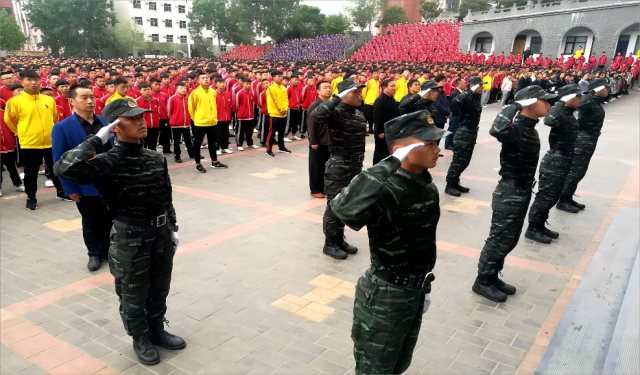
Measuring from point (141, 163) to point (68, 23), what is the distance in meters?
68.9

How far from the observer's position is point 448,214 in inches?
288

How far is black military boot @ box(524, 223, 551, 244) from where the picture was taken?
20.4 feet

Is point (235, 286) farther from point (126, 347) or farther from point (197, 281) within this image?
point (126, 347)

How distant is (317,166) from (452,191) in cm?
261

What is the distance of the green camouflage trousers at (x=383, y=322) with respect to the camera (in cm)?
252

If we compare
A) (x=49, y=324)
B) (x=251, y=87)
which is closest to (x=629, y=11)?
(x=251, y=87)

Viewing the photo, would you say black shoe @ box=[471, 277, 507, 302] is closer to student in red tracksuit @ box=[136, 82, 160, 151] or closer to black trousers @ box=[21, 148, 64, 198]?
black trousers @ box=[21, 148, 64, 198]

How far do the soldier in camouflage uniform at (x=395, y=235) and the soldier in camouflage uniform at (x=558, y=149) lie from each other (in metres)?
4.18

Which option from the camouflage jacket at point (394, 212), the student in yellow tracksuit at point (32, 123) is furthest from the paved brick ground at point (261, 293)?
the camouflage jacket at point (394, 212)

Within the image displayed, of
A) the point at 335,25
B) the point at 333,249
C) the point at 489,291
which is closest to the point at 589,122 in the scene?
the point at 489,291

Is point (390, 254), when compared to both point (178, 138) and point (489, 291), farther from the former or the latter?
point (178, 138)

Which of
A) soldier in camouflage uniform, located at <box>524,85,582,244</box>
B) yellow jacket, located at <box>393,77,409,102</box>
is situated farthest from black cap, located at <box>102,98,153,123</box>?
yellow jacket, located at <box>393,77,409,102</box>

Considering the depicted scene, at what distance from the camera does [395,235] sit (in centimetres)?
246

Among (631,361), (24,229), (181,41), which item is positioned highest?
(181,41)
